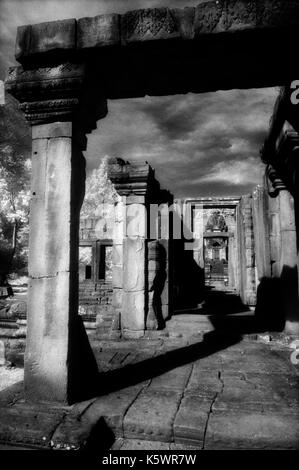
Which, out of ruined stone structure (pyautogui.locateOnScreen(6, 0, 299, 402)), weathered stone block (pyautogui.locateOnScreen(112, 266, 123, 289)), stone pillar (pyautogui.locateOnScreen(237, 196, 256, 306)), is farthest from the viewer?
stone pillar (pyautogui.locateOnScreen(237, 196, 256, 306))

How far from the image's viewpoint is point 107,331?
605 centimetres

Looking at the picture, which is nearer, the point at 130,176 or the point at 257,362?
the point at 257,362

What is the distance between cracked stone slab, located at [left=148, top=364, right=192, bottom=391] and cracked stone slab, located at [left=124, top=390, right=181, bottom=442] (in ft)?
0.71

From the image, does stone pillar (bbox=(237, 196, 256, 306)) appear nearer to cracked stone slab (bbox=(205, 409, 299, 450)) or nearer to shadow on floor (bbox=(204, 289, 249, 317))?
shadow on floor (bbox=(204, 289, 249, 317))

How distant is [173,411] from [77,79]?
2955 mm

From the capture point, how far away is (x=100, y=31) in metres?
2.78

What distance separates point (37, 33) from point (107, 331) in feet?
16.0

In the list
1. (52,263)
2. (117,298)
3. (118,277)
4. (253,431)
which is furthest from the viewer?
(118,277)

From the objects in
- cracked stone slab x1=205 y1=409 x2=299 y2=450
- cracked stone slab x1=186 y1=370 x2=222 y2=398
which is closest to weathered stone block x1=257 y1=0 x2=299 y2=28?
cracked stone slab x1=205 y1=409 x2=299 y2=450

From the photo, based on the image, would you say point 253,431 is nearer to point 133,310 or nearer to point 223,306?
point 133,310

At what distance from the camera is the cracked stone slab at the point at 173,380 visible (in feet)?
10.0

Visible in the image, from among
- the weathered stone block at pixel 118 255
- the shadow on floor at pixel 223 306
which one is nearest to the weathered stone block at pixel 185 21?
the weathered stone block at pixel 118 255

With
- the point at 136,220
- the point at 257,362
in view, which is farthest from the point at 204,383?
the point at 136,220

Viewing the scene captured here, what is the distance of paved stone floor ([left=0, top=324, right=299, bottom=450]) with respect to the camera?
7.22 ft
